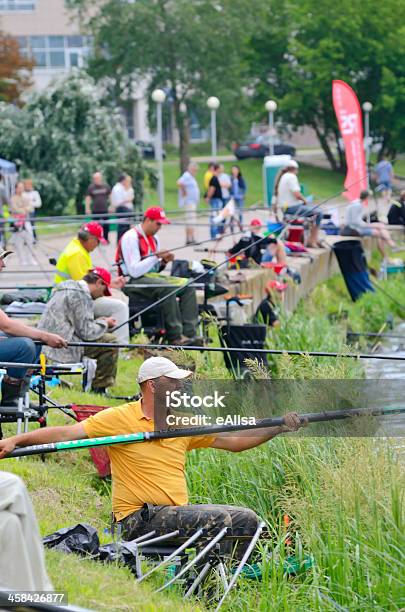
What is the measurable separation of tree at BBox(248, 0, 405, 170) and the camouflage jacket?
114 feet

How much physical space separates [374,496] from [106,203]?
53.7 ft

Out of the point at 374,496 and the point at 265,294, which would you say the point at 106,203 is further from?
the point at 374,496

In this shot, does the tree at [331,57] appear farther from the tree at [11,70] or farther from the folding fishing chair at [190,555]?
the folding fishing chair at [190,555]

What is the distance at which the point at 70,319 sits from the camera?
9.85 meters

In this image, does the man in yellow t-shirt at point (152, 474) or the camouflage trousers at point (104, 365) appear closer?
the man in yellow t-shirt at point (152, 474)

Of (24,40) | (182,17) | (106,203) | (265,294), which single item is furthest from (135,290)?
(24,40)

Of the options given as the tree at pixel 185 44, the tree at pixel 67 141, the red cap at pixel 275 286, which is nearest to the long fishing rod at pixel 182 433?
the red cap at pixel 275 286

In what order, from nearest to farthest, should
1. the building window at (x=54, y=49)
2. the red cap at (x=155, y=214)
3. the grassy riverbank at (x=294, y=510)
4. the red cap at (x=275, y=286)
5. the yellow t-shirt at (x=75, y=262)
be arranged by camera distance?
the grassy riverbank at (x=294, y=510), the yellow t-shirt at (x=75, y=262), the red cap at (x=155, y=214), the red cap at (x=275, y=286), the building window at (x=54, y=49)

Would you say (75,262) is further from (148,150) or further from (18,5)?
(18,5)

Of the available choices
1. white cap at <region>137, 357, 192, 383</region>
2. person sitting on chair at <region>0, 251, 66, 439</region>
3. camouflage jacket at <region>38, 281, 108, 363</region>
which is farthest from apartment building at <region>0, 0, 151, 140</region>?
white cap at <region>137, 357, 192, 383</region>

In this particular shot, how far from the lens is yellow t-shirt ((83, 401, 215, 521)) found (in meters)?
6.39

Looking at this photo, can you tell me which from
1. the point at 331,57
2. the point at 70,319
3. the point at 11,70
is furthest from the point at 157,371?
the point at 11,70

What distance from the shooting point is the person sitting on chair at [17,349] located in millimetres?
8148

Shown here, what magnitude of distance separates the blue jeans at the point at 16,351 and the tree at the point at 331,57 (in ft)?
119
